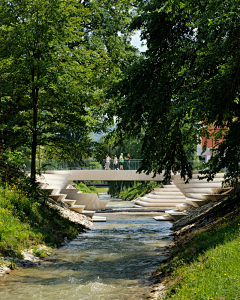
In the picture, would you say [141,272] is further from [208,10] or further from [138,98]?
[208,10]

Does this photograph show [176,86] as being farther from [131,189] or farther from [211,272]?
[131,189]

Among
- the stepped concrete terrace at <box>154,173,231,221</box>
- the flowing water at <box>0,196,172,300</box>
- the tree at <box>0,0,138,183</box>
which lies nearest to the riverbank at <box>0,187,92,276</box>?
the flowing water at <box>0,196,172,300</box>

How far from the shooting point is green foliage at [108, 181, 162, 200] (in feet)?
174

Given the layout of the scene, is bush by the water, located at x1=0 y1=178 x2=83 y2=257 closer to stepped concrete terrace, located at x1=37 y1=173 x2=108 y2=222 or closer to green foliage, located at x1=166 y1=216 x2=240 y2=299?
stepped concrete terrace, located at x1=37 y1=173 x2=108 y2=222

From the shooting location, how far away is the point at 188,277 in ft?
22.1

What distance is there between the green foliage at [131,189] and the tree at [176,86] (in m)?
37.2

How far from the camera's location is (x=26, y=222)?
13617mm

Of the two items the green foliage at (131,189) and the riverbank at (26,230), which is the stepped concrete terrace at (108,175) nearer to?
the green foliage at (131,189)

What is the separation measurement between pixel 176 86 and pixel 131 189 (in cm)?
4795

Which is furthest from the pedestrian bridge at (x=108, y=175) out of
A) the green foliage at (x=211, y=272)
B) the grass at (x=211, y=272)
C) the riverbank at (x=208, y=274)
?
the green foliage at (x=211, y=272)

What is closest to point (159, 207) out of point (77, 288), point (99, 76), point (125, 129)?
point (99, 76)

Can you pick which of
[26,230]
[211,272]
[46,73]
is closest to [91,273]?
[26,230]

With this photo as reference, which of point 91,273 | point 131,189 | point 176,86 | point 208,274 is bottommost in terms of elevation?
point 131,189

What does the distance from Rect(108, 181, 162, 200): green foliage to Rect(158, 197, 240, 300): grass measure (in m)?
41.4
